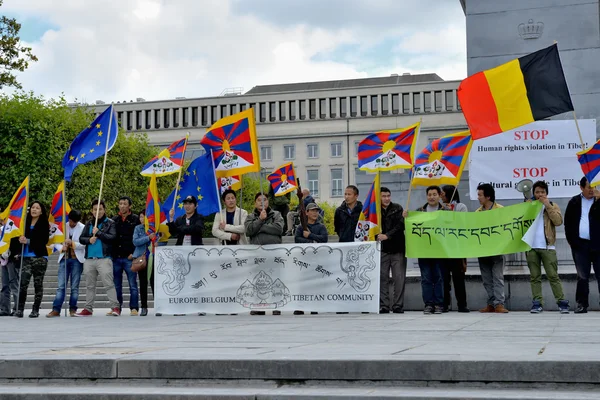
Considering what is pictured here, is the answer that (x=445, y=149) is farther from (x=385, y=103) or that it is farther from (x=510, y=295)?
(x=385, y=103)

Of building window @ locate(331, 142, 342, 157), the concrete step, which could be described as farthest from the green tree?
building window @ locate(331, 142, 342, 157)

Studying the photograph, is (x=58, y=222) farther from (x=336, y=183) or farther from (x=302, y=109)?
(x=302, y=109)

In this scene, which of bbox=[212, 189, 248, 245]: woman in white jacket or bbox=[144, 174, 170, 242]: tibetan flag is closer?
bbox=[212, 189, 248, 245]: woman in white jacket

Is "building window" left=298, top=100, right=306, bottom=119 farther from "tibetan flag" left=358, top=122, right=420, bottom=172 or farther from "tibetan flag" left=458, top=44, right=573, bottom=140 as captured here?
"tibetan flag" left=458, top=44, right=573, bottom=140

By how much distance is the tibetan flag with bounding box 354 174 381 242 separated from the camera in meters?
14.3

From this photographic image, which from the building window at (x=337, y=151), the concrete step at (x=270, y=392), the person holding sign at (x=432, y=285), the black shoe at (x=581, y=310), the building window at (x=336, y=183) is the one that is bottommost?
the concrete step at (x=270, y=392)

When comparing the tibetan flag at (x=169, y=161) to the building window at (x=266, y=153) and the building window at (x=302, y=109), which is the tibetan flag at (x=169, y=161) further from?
the building window at (x=302, y=109)

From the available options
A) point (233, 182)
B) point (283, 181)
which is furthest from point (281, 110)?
point (233, 182)

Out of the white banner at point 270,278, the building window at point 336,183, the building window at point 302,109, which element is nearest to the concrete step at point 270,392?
the white banner at point 270,278

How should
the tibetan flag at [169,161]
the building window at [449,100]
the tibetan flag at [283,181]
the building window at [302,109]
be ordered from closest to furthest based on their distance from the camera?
1. the tibetan flag at [169,161]
2. the tibetan flag at [283,181]
3. the building window at [449,100]
4. the building window at [302,109]

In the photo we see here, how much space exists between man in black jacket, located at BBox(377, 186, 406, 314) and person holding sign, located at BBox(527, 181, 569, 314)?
1987 millimetres

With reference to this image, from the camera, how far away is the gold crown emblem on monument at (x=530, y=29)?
16.5 m

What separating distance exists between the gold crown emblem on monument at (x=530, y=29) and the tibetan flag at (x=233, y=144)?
5.53 meters

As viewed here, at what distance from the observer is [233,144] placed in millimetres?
14664
